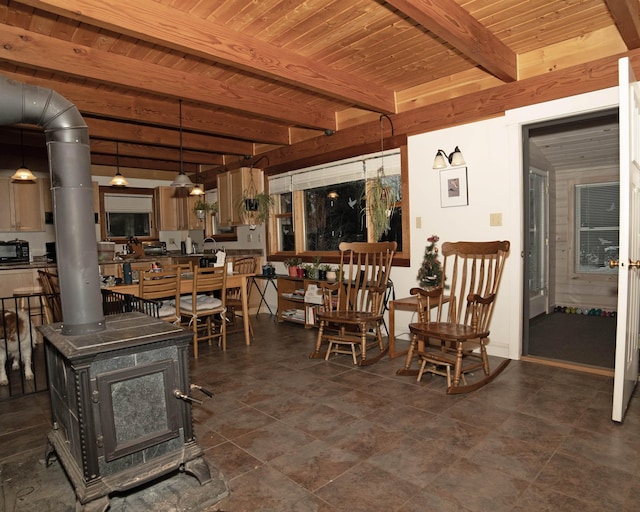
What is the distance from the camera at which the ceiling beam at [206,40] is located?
238cm

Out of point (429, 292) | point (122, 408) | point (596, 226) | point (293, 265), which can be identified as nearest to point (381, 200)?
point (429, 292)

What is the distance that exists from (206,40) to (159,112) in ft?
6.64

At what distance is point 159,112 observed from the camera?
15.1 feet

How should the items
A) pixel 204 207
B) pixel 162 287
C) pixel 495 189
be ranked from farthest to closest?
pixel 204 207
pixel 162 287
pixel 495 189

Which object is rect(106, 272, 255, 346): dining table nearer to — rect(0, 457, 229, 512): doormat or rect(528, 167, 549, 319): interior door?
rect(0, 457, 229, 512): doormat

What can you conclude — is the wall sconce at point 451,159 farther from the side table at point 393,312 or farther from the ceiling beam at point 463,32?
the side table at point 393,312

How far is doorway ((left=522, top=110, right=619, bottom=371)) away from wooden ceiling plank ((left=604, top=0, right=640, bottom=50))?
137cm

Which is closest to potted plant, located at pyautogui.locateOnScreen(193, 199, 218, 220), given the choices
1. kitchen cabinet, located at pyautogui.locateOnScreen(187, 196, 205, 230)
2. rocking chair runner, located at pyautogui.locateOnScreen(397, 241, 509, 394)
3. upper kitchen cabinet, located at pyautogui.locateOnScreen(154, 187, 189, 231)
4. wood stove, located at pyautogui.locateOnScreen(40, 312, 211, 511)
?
kitchen cabinet, located at pyautogui.locateOnScreen(187, 196, 205, 230)

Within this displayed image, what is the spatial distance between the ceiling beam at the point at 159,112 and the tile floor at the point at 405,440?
9.05ft

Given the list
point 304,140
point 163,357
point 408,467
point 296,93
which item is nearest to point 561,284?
point 304,140

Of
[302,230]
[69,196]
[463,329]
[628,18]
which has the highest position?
[628,18]

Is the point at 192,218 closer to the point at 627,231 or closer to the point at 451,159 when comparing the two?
the point at 451,159

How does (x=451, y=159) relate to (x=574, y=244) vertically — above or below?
above

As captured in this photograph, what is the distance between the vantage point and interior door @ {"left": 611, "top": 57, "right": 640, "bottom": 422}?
2.33 metres
